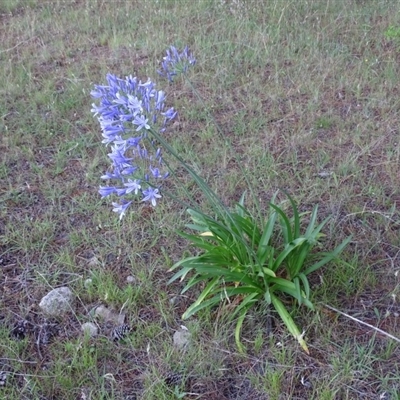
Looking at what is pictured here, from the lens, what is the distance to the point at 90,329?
2820mm

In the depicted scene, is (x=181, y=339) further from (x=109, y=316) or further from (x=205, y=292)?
(x=109, y=316)

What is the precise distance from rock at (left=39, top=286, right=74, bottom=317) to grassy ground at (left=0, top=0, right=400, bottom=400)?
0.23 feet

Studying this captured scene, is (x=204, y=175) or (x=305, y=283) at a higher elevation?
(x=305, y=283)

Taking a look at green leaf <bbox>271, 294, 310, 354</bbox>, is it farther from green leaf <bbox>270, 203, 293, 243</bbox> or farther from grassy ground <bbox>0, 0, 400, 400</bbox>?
green leaf <bbox>270, 203, 293, 243</bbox>

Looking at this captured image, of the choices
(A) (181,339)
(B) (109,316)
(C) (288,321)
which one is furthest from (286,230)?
(B) (109,316)

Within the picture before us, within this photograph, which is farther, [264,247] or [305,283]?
[264,247]

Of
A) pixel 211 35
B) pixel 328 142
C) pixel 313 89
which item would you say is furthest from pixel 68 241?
pixel 211 35

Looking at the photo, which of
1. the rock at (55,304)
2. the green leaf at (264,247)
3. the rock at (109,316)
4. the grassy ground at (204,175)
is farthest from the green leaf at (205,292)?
the rock at (55,304)

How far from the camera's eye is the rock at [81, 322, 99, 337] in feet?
9.18

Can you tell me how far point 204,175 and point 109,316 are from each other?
1.36m

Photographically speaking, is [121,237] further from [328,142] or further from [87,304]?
[328,142]

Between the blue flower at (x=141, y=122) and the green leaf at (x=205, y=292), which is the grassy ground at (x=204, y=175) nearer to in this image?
the green leaf at (x=205, y=292)

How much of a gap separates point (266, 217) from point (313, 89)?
180 cm

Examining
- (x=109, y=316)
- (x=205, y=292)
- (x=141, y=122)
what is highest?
(x=141, y=122)
